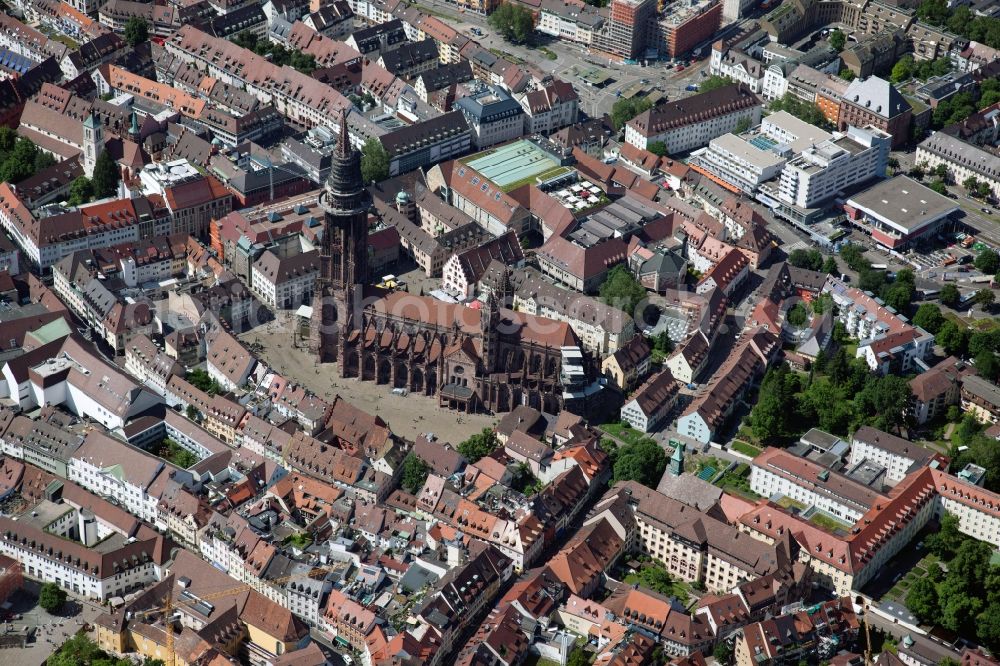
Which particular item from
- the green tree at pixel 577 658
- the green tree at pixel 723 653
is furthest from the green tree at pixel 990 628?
the green tree at pixel 577 658

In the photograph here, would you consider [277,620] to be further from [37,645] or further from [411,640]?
[37,645]

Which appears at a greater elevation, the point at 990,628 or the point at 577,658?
the point at 990,628

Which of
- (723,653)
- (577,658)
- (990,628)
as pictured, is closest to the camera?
(577,658)

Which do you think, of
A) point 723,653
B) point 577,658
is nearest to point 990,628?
point 723,653

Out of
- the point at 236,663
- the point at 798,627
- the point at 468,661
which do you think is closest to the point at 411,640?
the point at 468,661

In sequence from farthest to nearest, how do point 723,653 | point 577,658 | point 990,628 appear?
point 990,628 < point 723,653 < point 577,658

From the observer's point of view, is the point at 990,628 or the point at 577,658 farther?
the point at 990,628

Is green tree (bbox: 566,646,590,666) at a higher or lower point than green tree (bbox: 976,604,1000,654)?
lower

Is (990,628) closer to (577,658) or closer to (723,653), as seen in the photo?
(723,653)

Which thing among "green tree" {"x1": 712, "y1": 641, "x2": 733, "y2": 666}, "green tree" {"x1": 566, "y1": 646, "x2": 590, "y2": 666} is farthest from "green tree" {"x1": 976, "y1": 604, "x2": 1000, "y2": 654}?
"green tree" {"x1": 566, "y1": 646, "x2": 590, "y2": 666}

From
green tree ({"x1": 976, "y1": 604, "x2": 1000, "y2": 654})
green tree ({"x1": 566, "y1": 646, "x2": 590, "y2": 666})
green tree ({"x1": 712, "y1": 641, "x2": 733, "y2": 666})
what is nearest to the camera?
green tree ({"x1": 566, "y1": 646, "x2": 590, "y2": 666})

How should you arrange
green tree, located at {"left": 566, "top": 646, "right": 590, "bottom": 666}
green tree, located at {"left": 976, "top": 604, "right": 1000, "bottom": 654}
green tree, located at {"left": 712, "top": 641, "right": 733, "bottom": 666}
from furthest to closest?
green tree, located at {"left": 976, "top": 604, "right": 1000, "bottom": 654}
green tree, located at {"left": 712, "top": 641, "right": 733, "bottom": 666}
green tree, located at {"left": 566, "top": 646, "right": 590, "bottom": 666}

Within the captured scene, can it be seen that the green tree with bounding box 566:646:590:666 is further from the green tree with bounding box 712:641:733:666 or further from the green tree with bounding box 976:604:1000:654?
the green tree with bounding box 976:604:1000:654
